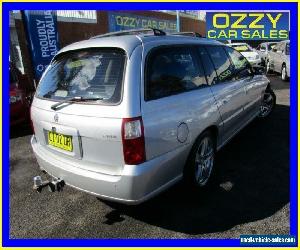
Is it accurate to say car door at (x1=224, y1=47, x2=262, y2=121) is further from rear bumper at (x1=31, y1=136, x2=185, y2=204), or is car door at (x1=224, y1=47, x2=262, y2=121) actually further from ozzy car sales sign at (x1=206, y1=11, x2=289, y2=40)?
ozzy car sales sign at (x1=206, y1=11, x2=289, y2=40)

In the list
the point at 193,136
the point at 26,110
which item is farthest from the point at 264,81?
the point at 26,110

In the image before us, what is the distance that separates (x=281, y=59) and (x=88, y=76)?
36.3 ft

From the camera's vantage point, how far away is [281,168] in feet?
14.2

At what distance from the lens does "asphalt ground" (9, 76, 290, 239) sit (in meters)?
3.17

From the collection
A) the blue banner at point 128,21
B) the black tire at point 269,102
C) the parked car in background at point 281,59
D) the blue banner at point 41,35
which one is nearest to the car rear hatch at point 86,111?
the black tire at point 269,102

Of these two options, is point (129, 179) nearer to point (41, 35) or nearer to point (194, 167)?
point (194, 167)

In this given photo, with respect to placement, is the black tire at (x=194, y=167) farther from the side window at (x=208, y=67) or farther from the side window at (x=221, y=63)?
the side window at (x=221, y=63)

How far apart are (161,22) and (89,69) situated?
782 inches

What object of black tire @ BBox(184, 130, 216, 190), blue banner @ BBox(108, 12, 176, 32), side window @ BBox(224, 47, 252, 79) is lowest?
black tire @ BBox(184, 130, 216, 190)

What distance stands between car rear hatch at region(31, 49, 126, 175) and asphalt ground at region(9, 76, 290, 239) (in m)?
0.71

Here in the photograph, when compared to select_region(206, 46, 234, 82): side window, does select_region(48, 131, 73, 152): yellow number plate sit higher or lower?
lower

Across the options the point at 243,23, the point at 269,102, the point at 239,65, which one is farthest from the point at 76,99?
the point at 243,23

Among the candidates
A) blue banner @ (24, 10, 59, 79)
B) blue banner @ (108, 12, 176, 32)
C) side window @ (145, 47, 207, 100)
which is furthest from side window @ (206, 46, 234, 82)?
blue banner @ (108, 12, 176, 32)

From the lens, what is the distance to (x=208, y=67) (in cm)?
405
